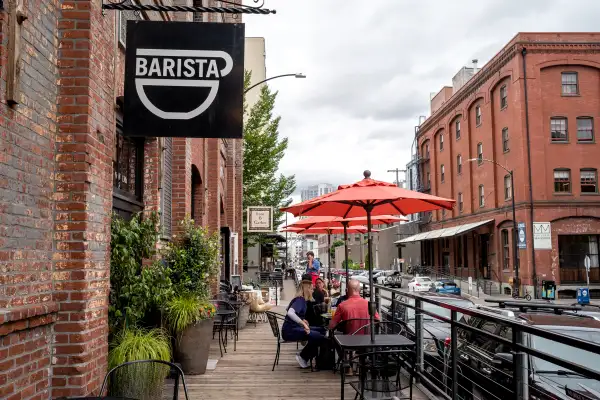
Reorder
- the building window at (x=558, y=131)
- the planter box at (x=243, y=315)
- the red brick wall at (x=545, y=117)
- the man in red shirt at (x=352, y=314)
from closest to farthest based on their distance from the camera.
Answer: the man in red shirt at (x=352, y=314), the planter box at (x=243, y=315), the red brick wall at (x=545, y=117), the building window at (x=558, y=131)

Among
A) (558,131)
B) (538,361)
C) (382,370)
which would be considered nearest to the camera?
(382,370)

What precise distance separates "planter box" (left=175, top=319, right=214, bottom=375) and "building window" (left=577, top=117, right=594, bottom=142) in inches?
1262

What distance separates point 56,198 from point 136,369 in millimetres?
1806

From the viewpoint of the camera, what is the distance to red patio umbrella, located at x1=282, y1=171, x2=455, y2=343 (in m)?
6.71

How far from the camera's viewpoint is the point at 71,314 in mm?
4484

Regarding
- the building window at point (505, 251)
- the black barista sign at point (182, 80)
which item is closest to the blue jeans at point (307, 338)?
the black barista sign at point (182, 80)

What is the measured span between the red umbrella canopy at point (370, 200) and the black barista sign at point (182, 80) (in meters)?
2.09

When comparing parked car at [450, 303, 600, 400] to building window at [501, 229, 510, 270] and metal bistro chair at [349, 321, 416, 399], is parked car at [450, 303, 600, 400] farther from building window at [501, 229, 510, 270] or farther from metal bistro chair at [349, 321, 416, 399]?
building window at [501, 229, 510, 270]

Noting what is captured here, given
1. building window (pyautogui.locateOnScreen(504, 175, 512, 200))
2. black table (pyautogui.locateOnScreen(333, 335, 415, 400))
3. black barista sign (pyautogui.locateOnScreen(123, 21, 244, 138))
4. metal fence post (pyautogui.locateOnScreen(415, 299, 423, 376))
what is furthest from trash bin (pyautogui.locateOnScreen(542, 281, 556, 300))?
black barista sign (pyautogui.locateOnScreen(123, 21, 244, 138))

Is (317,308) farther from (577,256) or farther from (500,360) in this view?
(577,256)

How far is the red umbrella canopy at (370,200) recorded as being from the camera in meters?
6.73

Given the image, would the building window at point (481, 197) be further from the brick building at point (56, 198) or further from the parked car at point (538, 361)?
the brick building at point (56, 198)

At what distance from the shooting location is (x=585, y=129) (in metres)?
33.7

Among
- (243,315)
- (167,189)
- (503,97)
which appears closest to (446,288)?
(503,97)
